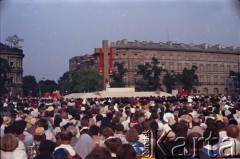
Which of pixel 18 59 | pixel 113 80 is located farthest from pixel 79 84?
pixel 18 59

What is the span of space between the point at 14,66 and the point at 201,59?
47.1m

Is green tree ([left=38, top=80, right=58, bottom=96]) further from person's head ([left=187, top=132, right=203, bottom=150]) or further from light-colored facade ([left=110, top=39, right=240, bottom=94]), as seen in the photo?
person's head ([left=187, top=132, right=203, bottom=150])

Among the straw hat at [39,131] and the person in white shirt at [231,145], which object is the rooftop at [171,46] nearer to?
the straw hat at [39,131]

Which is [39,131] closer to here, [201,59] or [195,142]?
[195,142]

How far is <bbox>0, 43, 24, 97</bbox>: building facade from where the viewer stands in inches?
2703

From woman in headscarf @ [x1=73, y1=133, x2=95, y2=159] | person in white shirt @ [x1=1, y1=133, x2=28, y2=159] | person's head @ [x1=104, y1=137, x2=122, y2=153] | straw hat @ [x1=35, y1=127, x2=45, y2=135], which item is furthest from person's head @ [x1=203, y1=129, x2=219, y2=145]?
straw hat @ [x1=35, y1=127, x2=45, y2=135]

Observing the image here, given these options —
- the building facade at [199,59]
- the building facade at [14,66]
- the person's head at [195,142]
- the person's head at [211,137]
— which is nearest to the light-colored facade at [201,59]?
the building facade at [199,59]

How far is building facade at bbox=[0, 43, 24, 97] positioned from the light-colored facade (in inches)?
1038

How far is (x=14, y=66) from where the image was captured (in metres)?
77.4

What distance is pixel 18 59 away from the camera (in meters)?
75.8

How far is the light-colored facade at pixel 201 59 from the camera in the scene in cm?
10606

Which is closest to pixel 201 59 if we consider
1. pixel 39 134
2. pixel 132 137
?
pixel 39 134

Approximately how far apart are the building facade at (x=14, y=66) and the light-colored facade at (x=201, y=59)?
26372mm

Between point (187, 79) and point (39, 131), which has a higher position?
point (187, 79)
